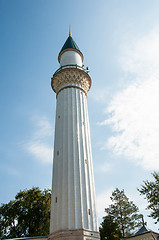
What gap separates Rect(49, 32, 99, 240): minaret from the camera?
50.6 ft

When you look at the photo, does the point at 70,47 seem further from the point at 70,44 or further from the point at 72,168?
the point at 72,168

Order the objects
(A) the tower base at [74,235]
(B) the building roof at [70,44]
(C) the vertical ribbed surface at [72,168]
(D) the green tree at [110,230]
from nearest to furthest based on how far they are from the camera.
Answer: (A) the tower base at [74,235] < (C) the vertical ribbed surface at [72,168] < (D) the green tree at [110,230] < (B) the building roof at [70,44]

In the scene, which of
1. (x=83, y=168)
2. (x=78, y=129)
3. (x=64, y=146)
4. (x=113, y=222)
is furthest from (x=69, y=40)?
(x=113, y=222)

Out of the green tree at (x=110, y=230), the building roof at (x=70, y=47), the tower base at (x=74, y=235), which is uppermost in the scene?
the building roof at (x=70, y=47)

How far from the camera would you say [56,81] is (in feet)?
81.4

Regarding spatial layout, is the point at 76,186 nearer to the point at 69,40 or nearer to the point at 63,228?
the point at 63,228

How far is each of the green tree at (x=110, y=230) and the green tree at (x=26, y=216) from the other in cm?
806

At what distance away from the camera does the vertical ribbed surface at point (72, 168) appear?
15719 millimetres

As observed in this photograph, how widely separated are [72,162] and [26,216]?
1648 cm

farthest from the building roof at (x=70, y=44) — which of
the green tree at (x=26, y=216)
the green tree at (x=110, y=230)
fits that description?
the green tree at (x=110, y=230)

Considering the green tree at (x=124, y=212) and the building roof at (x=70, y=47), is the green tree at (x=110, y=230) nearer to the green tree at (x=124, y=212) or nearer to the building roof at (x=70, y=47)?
the green tree at (x=124, y=212)

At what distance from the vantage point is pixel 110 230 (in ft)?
92.0

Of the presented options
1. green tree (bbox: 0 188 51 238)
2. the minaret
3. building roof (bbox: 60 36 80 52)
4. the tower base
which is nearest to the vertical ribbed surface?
the minaret

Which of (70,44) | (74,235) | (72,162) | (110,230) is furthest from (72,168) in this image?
(70,44)
